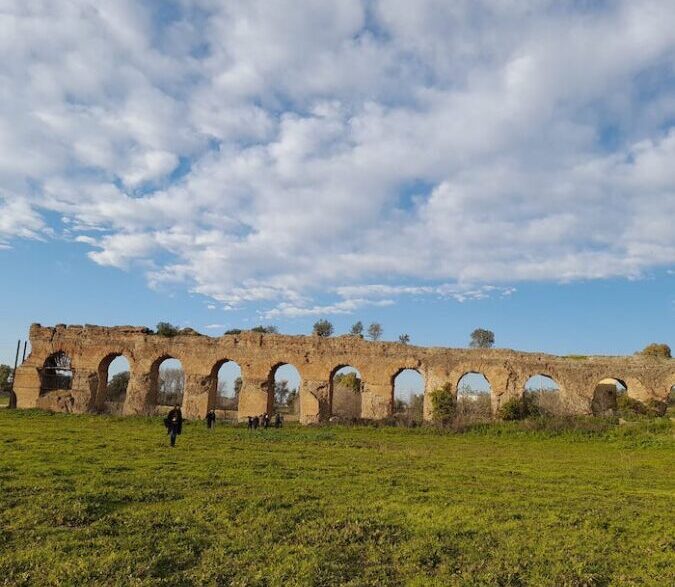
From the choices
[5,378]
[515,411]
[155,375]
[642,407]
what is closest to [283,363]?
[155,375]

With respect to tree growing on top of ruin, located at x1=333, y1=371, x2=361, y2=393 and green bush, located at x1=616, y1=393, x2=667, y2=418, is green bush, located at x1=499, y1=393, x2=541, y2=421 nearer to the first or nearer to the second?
green bush, located at x1=616, y1=393, x2=667, y2=418

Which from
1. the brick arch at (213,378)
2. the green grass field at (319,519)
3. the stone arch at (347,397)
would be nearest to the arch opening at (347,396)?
the stone arch at (347,397)

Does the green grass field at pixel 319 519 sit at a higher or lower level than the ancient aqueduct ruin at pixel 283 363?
lower

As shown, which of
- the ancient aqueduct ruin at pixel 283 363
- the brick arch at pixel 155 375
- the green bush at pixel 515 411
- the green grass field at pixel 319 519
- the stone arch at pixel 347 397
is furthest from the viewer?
the stone arch at pixel 347 397

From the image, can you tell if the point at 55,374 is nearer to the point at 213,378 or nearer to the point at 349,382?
the point at 213,378

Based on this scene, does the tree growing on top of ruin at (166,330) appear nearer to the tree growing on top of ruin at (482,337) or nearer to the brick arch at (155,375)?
the brick arch at (155,375)

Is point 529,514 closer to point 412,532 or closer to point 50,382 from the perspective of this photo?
point 412,532

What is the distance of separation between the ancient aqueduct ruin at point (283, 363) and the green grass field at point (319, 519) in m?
13.1

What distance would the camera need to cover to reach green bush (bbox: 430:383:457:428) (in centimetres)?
2428

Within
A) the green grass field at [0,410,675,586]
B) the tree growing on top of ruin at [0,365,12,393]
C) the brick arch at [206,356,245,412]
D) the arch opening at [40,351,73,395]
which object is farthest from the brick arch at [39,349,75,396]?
the tree growing on top of ruin at [0,365,12,393]

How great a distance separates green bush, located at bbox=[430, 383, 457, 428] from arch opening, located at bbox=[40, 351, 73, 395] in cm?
1854

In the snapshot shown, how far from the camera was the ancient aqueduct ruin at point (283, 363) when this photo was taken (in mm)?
25438

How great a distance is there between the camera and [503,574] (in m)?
5.04

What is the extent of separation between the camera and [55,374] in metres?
29.0
